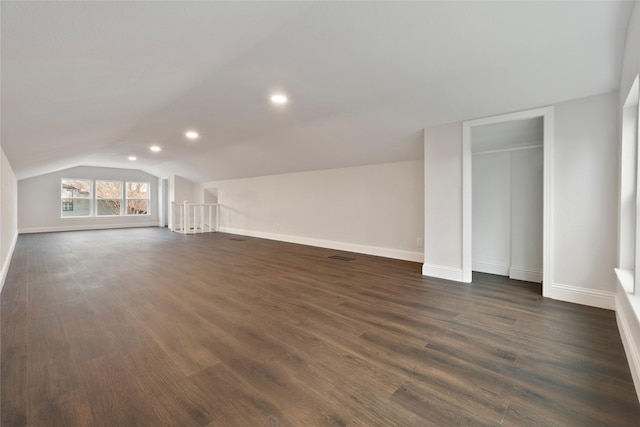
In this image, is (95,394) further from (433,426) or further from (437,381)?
(437,381)

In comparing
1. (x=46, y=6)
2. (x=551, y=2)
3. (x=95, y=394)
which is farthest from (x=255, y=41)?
(x=95, y=394)

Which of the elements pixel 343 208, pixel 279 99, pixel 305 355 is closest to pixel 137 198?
pixel 343 208

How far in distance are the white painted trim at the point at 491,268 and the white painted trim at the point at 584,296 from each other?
99 cm

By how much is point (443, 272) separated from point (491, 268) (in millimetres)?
885

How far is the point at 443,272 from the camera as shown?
3775 mm

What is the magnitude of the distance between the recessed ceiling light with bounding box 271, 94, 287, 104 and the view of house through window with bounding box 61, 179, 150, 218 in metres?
10.2

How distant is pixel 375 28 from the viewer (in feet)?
6.46

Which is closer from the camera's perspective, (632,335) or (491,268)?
(632,335)

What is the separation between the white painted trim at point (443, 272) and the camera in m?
3.66

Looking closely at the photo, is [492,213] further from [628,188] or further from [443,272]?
[628,188]

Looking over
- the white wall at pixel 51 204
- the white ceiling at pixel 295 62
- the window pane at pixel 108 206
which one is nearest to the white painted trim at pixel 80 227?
the white wall at pixel 51 204

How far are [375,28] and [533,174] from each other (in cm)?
311

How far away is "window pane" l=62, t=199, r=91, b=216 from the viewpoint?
9.60m

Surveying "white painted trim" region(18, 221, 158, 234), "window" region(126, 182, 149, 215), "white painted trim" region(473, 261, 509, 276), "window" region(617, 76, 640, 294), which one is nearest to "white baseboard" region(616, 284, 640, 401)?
"window" region(617, 76, 640, 294)
